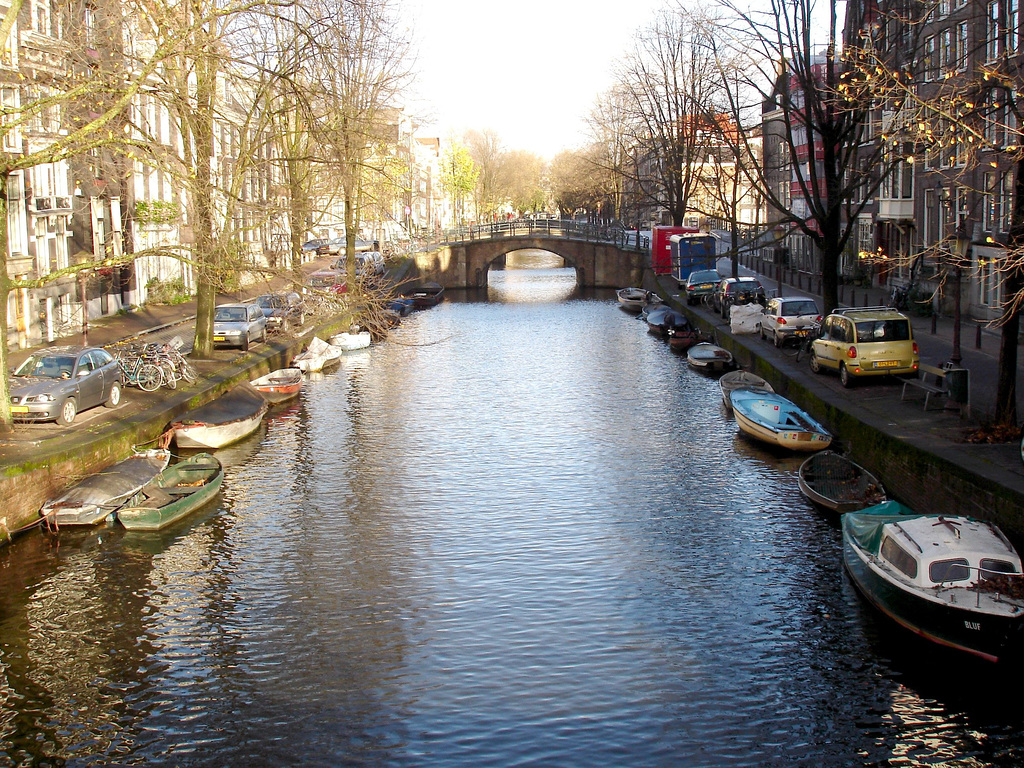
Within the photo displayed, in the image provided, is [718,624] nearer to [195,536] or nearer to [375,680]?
[375,680]

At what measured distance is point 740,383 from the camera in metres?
32.9

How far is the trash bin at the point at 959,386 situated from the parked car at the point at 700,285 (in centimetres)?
3203

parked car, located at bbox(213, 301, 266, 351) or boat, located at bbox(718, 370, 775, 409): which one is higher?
parked car, located at bbox(213, 301, 266, 351)

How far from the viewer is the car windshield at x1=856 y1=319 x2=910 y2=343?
2873 cm

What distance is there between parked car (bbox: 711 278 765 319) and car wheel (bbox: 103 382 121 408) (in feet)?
96.9

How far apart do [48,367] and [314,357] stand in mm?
17497

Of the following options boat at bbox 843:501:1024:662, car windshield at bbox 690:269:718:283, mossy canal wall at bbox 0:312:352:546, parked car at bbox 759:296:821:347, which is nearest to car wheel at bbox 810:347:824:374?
parked car at bbox 759:296:821:347

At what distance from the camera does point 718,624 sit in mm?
16781

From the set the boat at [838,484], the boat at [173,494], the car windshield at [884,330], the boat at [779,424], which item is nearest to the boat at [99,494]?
the boat at [173,494]

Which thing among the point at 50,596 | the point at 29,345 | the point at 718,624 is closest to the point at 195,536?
the point at 50,596

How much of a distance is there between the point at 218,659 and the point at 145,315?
1291 inches

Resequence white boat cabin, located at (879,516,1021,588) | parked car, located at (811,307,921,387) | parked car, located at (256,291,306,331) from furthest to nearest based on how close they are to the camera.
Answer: parked car, located at (256,291,306,331), parked car, located at (811,307,921,387), white boat cabin, located at (879,516,1021,588)

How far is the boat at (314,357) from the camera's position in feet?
137

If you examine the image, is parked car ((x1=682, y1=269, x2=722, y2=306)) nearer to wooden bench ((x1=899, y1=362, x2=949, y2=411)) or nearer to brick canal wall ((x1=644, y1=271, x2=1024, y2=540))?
brick canal wall ((x1=644, y1=271, x2=1024, y2=540))
